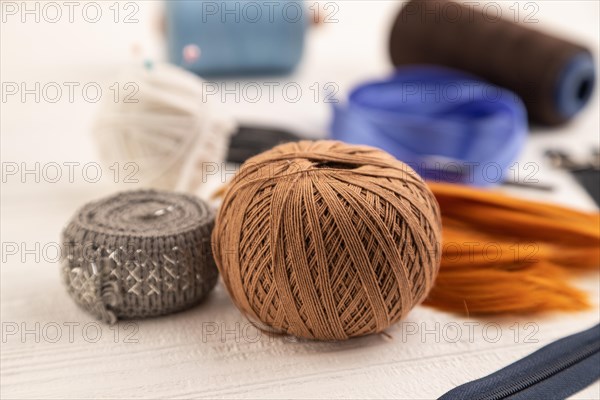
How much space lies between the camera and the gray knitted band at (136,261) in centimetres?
105

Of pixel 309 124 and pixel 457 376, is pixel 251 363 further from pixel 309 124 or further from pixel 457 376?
pixel 309 124

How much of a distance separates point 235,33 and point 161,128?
2.69 ft

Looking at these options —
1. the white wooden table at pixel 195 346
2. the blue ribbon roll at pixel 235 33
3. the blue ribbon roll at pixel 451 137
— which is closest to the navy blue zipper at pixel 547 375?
the white wooden table at pixel 195 346

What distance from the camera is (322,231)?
3.16 feet

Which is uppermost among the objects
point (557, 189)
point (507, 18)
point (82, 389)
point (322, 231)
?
point (507, 18)

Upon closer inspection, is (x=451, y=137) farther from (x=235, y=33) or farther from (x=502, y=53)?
(x=235, y=33)

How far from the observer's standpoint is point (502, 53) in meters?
1.93

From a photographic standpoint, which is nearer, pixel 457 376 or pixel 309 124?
pixel 457 376

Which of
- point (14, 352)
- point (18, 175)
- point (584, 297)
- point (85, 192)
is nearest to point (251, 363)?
point (14, 352)

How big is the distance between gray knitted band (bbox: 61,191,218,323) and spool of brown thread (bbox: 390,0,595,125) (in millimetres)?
1056

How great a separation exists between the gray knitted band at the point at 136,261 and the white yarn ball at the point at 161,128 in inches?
9.3

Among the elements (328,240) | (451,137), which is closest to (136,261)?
(328,240)

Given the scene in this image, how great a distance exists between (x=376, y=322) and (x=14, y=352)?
48 centimetres

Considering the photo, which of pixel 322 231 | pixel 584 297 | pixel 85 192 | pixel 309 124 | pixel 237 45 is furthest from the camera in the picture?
pixel 237 45
